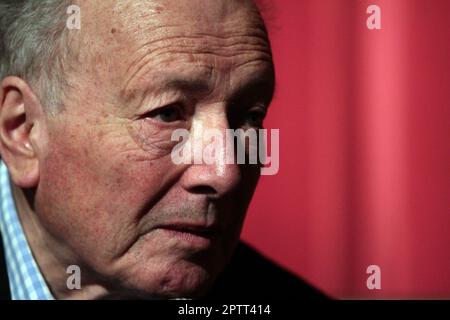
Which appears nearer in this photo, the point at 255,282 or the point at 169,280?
the point at 169,280

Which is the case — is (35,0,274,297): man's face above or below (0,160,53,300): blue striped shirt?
above

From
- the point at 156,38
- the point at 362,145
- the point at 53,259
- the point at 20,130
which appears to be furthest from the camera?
the point at 362,145

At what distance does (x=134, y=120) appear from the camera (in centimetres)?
135

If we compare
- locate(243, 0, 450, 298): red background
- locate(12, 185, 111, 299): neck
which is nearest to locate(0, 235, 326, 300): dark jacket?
locate(243, 0, 450, 298): red background

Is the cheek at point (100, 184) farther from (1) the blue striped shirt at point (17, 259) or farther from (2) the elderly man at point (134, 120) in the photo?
(1) the blue striped shirt at point (17, 259)

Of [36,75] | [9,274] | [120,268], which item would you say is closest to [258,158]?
[120,268]

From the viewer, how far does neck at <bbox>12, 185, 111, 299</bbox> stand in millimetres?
1509

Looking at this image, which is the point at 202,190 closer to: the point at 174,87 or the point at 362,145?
the point at 174,87

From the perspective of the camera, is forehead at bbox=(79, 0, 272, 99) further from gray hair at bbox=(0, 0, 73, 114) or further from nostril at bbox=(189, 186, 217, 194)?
nostril at bbox=(189, 186, 217, 194)

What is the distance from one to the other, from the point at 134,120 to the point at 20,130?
0.26m

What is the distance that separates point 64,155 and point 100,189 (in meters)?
0.10

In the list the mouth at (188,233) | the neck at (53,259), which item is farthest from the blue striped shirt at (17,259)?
the mouth at (188,233)

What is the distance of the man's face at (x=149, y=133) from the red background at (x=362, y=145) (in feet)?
1.72

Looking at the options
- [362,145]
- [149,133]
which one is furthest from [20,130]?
[362,145]
